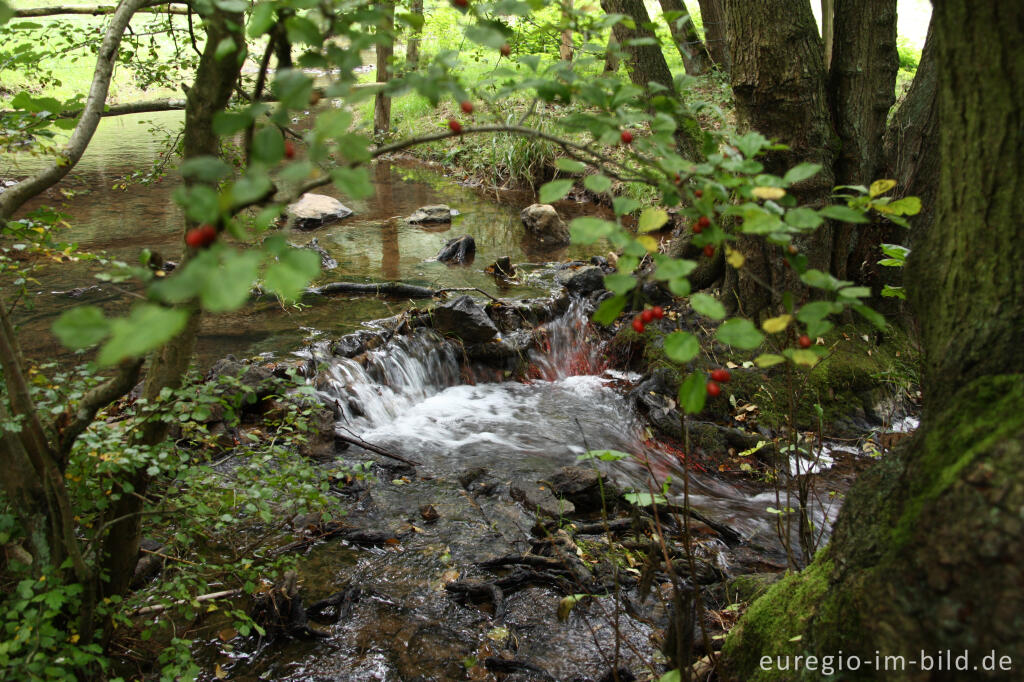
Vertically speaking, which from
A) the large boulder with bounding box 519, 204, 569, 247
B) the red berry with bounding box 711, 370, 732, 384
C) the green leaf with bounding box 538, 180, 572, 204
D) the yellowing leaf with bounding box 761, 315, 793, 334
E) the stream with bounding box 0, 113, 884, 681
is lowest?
the stream with bounding box 0, 113, 884, 681

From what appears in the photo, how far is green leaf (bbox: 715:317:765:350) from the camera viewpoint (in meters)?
1.46

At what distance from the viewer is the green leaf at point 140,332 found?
2.94ft

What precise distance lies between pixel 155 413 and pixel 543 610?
85.6 inches

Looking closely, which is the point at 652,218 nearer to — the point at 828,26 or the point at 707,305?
the point at 707,305

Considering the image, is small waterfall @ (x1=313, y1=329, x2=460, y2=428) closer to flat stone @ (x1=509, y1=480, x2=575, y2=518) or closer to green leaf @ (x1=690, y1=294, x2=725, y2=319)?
flat stone @ (x1=509, y1=480, x2=575, y2=518)

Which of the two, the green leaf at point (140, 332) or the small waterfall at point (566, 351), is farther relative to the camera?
the small waterfall at point (566, 351)

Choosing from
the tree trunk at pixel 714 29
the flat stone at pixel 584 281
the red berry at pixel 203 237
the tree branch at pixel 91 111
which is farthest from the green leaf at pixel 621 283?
the tree trunk at pixel 714 29

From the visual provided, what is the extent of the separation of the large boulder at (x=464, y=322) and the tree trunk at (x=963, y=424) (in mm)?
5633

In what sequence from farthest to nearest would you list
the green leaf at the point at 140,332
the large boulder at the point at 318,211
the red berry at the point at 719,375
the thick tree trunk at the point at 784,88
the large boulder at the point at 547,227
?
the large boulder at the point at 318,211
the large boulder at the point at 547,227
the thick tree trunk at the point at 784,88
the red berry at the point at 719,375
the green leaf at the point at 140,332

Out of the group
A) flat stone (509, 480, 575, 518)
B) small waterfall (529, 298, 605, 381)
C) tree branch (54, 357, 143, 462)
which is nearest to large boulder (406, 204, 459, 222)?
small waterfall (529, 298, 605, 381)

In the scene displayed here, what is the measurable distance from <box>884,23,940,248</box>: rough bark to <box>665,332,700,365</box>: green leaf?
17.8 ft

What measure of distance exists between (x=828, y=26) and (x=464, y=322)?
437 cm

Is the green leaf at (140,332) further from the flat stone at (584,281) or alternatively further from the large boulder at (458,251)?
the large boulder at (458,251)

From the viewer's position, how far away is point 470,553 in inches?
163
